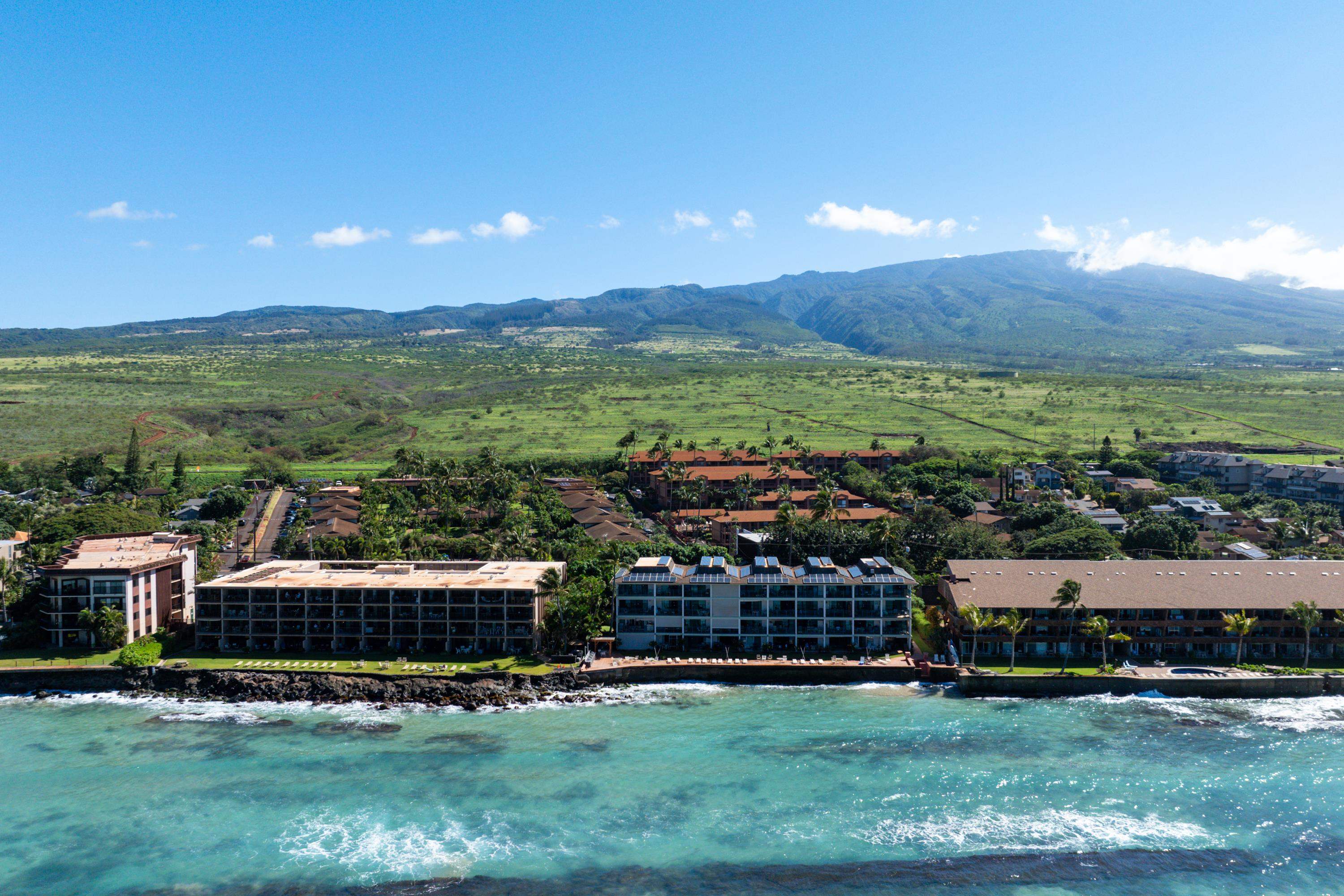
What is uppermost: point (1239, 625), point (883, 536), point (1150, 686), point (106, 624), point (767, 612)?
point (883, 536)

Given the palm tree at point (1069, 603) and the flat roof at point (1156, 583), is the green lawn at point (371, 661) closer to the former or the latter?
the flat roof at point (1156, 583)

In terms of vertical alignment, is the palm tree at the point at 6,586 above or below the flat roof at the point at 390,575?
below

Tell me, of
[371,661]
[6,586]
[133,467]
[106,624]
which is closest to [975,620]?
[371,661]

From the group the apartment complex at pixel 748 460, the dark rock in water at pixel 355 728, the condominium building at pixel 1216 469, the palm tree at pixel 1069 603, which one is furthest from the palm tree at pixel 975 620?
the condominium building at pixel 1216 469

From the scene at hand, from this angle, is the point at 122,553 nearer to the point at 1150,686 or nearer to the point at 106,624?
the point at 106,624

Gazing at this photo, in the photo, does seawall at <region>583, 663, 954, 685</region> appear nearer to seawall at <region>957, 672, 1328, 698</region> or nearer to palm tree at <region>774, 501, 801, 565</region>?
seawall at <region>957, 672, 1328, 698</region>

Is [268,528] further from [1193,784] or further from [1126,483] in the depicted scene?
[1126,483]

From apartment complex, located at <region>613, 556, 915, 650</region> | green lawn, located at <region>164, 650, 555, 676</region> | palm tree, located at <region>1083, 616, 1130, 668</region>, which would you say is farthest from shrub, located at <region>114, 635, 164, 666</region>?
palm tree, located at <region>1083, 616, 1130, 668</region>
